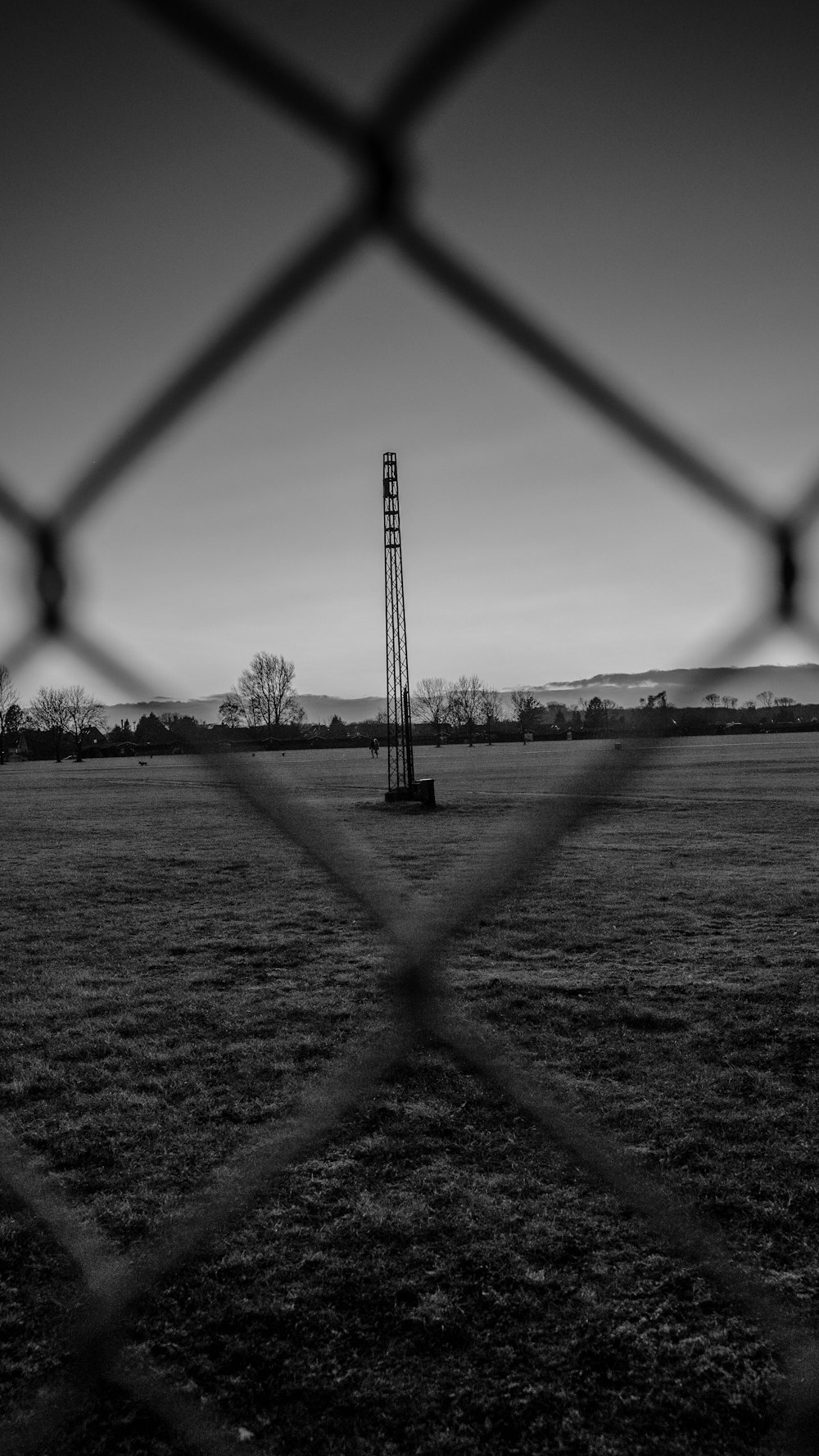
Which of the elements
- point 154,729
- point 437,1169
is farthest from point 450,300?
point 437,1169

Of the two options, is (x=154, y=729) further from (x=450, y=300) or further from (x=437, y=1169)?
(x=437, y=1169)

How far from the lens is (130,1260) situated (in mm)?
2684

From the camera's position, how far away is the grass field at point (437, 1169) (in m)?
2.19

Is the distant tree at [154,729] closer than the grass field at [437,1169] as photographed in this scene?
Yes

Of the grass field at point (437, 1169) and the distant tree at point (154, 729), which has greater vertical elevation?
the distant tree at point (154, 729)

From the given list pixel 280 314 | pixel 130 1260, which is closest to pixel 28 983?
pixel 130 1260

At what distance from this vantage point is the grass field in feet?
7.20

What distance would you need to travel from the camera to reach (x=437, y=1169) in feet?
10.5

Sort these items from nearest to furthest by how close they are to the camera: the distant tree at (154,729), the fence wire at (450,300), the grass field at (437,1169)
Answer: the fence wire at (450,300) < the distant tree at (154,729) < the grass field at (437,1169)

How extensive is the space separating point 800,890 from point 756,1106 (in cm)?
510

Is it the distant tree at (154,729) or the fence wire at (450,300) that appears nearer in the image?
the fence wire at (450,300)

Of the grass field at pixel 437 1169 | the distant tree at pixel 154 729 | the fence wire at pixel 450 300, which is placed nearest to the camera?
the fence wire at pixel 450 300

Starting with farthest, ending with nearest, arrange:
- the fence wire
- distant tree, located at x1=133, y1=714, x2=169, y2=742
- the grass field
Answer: the grass field
distant tree, located at x1=133, y1=714, x2=169, y2=742
the fence wire

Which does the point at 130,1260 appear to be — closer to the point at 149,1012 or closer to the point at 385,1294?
the point at 385,1294
